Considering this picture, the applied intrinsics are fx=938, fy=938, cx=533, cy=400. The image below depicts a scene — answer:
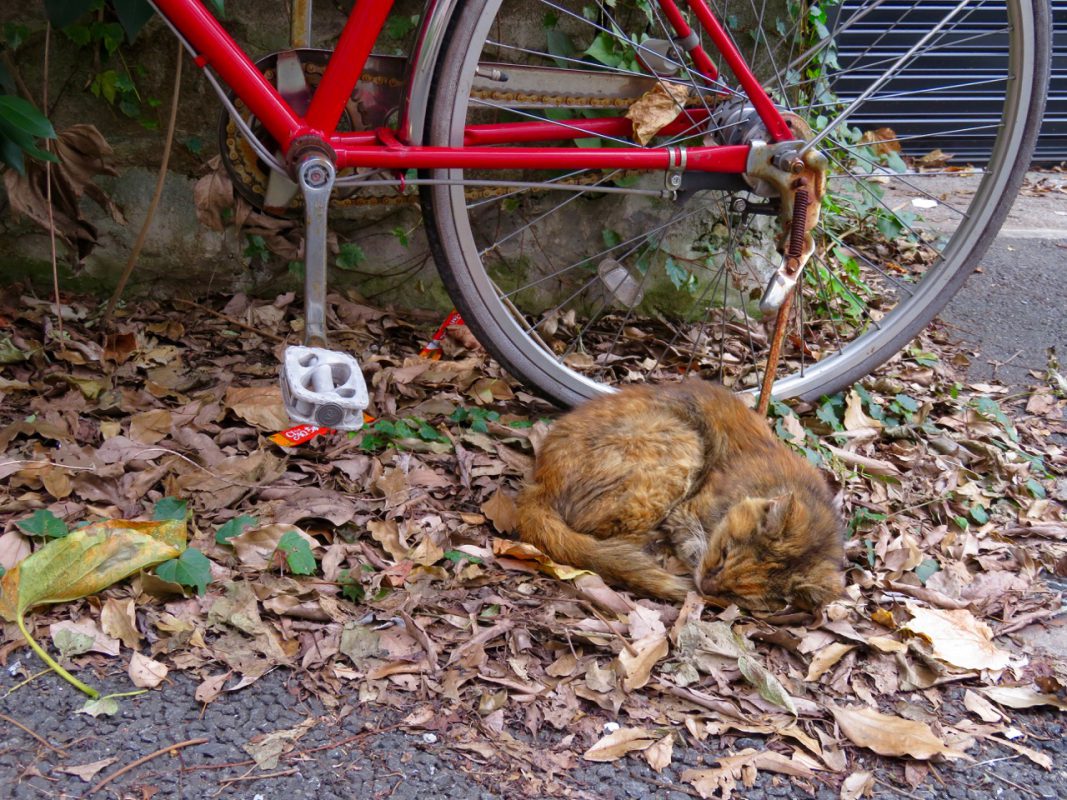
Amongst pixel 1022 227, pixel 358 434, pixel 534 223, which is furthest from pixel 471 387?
pixel 1022 227

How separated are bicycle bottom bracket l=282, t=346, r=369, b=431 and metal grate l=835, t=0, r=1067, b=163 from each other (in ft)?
13.8

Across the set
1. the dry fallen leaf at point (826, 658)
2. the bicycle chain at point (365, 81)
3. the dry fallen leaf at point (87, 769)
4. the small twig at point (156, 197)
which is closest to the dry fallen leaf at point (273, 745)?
the dry fallen leaf at point (87, 769)

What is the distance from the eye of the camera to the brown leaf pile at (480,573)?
2.12m

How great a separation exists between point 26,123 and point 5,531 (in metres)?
1.21

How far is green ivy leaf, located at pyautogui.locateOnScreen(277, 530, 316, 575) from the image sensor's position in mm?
2369

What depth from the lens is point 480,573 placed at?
8.16 ft

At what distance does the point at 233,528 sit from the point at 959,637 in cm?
194

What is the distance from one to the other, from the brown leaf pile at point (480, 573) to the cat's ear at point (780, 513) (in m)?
0.24

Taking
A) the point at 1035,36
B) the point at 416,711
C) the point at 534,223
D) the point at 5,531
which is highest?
the point at 1035,36

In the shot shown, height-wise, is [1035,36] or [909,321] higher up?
[1035,36]

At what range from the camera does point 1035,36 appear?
308 centimetres

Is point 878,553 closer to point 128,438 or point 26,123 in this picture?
point 128,438

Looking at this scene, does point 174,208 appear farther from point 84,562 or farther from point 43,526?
point 84,562

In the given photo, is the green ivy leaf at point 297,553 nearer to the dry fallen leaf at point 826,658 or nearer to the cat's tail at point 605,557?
the cat's tail at point 605,557
